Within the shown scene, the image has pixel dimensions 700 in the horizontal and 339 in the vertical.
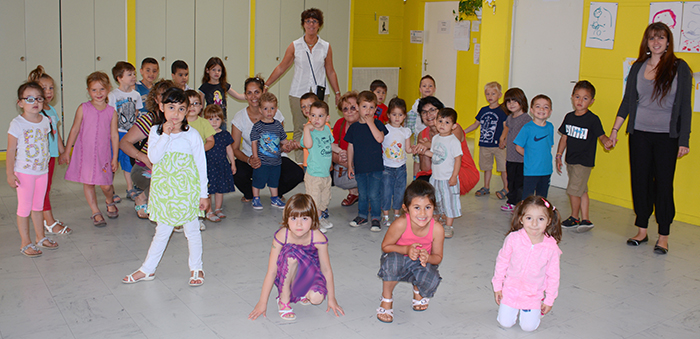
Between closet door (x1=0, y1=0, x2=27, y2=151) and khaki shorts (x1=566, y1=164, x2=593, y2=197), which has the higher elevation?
closet door (x1=0, y1=0, x2=27, y2=151)

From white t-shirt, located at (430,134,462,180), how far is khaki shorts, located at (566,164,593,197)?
1.09 metres

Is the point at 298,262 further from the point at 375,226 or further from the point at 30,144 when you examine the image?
the point at 30,144

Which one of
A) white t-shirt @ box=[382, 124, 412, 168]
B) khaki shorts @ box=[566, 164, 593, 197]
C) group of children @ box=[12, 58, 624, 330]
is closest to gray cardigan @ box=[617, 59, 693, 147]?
group of children @ box=[12, 58, 624, 330]

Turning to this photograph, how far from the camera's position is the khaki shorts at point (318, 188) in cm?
467

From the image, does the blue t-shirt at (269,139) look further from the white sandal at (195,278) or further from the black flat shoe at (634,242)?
the black flat shoe at (634,242)

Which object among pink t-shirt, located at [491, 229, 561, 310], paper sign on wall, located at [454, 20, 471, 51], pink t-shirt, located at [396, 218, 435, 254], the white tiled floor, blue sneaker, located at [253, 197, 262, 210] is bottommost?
the white tiled floor

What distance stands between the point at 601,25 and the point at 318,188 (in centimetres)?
325

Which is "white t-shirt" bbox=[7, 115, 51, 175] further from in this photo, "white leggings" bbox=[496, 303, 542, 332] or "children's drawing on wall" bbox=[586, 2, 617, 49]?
"children's drawing on wall" bbox=[586, 2, 617, 49]

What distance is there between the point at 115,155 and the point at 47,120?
0.64 m

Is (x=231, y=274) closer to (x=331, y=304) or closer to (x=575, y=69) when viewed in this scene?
(x=331, y=304)

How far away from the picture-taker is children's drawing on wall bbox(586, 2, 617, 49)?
5.72 metres

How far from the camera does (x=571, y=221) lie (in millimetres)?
4996

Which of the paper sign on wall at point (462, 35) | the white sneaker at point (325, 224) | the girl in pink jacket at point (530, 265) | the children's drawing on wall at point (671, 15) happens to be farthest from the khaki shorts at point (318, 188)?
the paper sign on wall at point (462, 35)

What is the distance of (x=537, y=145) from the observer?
4859 mm
